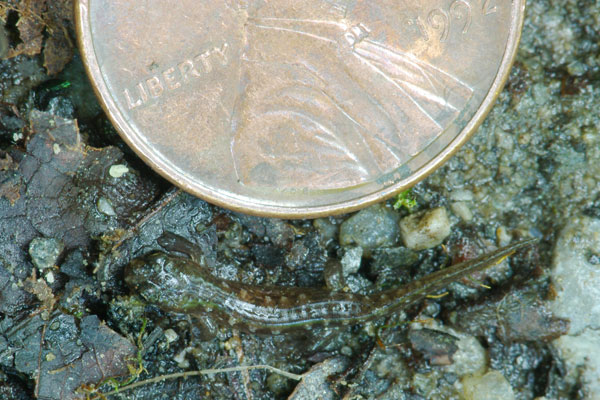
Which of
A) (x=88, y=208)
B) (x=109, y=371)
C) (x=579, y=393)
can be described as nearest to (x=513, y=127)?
(x=579, y=393)

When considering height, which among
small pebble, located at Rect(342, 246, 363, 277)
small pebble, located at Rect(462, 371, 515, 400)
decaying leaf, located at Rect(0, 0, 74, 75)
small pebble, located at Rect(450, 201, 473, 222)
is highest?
decaying leaf, located at Rect(0, 0, 74, 75)

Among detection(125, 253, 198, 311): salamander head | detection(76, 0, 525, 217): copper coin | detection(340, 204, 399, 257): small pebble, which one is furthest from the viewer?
detection(340, 204, 399, 257): small pebble

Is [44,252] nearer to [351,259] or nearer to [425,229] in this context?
[351,259]

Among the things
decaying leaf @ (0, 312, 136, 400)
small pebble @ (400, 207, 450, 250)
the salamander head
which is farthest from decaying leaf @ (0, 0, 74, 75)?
small pebble @ (400, 207, 450, 250)

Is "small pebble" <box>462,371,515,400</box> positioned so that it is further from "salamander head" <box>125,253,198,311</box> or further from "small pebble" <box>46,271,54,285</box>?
"small pebble" <box>46,271,54,285</box>

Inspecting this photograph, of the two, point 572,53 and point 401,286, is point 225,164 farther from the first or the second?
point 572,53

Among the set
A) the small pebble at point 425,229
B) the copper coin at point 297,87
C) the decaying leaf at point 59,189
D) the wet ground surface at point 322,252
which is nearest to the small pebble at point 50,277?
the wet ground surface at point 322,252
